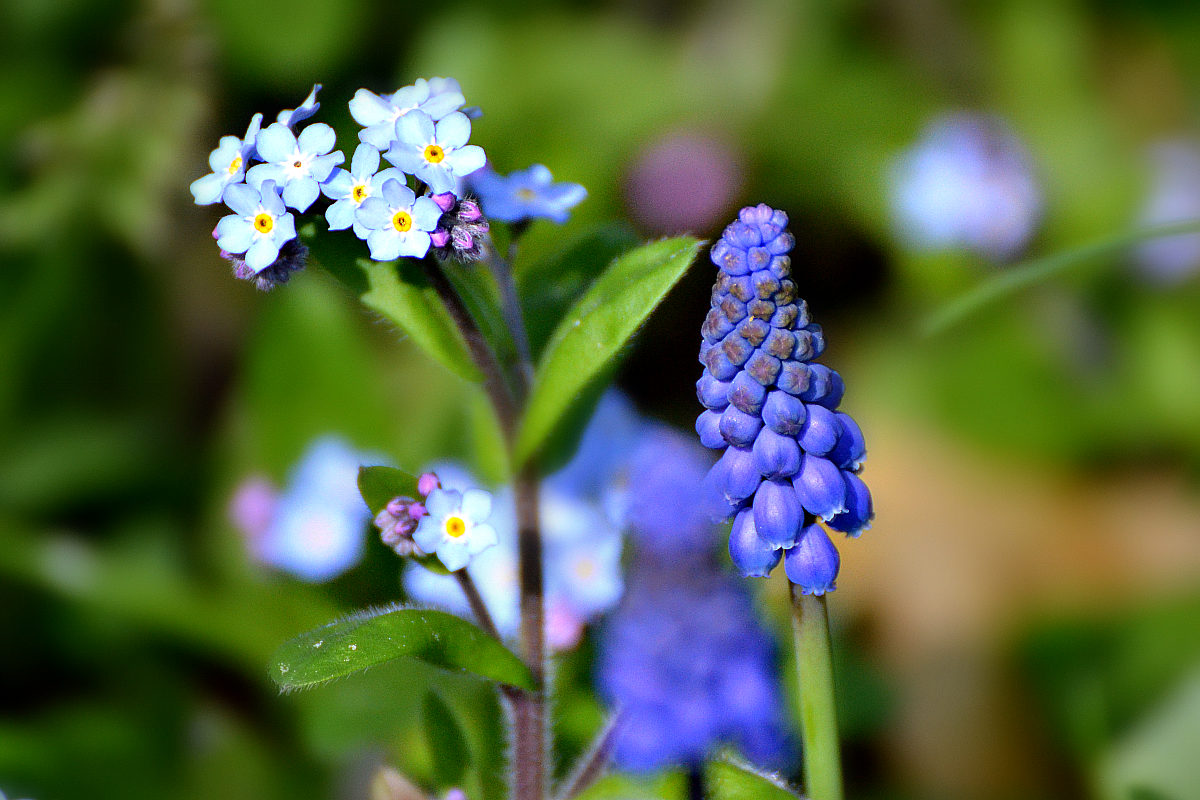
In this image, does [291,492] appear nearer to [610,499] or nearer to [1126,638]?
[610,499]

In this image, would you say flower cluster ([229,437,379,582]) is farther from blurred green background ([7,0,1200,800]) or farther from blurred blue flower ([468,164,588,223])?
blurred blue flower ([468,164,588,223])

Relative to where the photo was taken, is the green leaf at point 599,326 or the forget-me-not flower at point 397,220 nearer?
the forget-me-not flower at point 397,220

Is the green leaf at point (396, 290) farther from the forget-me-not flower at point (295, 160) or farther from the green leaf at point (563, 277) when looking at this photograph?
the green leaf at point (563, 277)

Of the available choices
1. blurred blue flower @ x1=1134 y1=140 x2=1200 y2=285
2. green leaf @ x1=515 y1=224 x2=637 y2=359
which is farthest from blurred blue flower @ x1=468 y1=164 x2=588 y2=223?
blurred blue flower @ x1=1134 y1=140 x2=1200 y2=285

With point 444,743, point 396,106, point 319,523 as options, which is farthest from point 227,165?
point 319,523

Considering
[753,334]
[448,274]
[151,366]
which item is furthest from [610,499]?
[151,366]

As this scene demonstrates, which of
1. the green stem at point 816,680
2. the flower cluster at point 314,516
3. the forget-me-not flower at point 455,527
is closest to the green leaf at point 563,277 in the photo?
the forget-me-not flower at point 455,527

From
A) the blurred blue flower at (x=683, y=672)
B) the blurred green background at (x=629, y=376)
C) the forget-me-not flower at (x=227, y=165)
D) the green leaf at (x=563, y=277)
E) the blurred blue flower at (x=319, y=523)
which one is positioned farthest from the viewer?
the blurred green background at (x=629, y=376)
